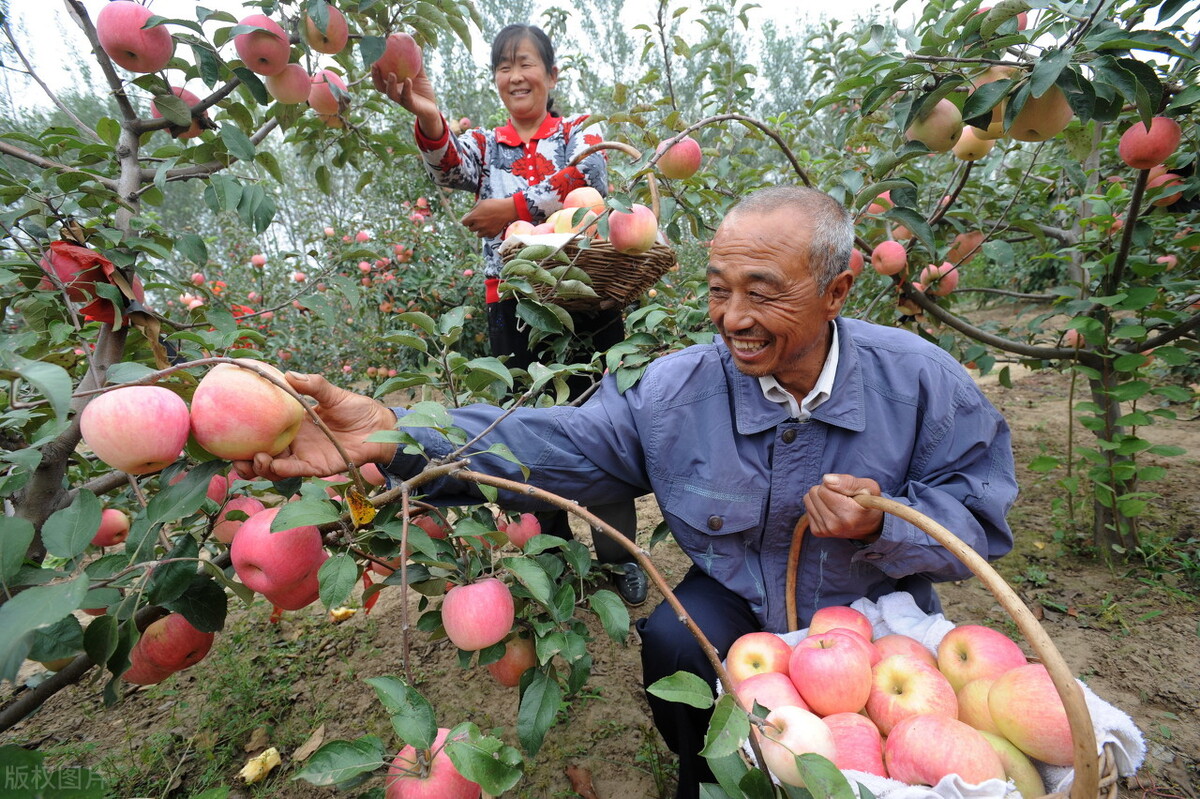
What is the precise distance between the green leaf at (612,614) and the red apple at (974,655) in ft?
1.85

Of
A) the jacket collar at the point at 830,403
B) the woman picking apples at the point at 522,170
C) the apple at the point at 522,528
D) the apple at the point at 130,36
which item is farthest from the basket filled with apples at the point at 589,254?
the apple at the point at 130,36

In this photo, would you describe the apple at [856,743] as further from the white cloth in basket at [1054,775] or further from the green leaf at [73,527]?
the green leaf at [73,527]

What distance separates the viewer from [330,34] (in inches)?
56.9

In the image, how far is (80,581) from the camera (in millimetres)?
660

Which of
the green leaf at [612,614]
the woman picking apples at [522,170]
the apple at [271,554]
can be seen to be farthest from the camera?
the woman picking apples at [522,170]

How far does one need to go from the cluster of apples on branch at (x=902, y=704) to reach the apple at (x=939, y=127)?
123 centimetres

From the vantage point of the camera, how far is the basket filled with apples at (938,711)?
2.55 ft

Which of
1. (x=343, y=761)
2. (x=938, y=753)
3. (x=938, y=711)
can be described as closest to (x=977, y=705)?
(x=938, y=711)

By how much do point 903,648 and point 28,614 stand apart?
125 cm

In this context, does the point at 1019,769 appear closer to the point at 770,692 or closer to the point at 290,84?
the point at 770,692

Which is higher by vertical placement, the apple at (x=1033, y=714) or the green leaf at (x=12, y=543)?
the green leaf at (x=12, y=543)

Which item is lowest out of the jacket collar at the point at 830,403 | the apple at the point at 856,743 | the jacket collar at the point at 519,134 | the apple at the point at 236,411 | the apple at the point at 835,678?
the apple at the point at 856,743

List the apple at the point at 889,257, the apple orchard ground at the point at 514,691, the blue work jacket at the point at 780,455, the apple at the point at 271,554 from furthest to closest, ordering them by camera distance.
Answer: the apple at the point at 889,257 < the apple orchard ground at the point at 514,691 < the blue work jacket at the point at 780,455 < the apple at the point at 271,554

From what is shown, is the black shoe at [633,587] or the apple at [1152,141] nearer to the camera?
the apple at [1152,141]
